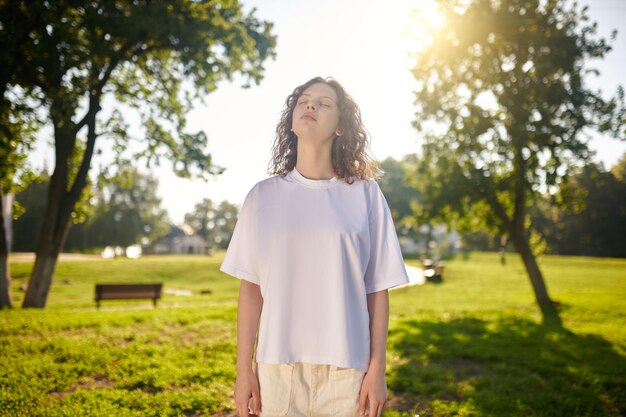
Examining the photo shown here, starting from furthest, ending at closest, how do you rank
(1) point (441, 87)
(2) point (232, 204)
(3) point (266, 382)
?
1. (2) point (232, 204)
2. (1) point (441, 87)
3. (3) point (266, 382)

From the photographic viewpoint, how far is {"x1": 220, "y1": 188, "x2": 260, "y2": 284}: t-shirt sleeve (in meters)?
2.24

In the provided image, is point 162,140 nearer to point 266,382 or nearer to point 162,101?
point 162,101

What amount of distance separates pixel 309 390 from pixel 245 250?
0.82 m

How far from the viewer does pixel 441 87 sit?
15.3 metres

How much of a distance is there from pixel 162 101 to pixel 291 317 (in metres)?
14.8

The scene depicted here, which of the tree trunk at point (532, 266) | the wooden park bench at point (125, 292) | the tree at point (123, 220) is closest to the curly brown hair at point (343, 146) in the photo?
the wooden park bench at point (125, 292)

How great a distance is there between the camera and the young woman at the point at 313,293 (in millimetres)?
2031

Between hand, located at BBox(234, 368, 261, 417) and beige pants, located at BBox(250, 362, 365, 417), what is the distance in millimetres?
40

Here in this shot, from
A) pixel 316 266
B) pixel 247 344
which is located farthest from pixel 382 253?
pixel 247 344

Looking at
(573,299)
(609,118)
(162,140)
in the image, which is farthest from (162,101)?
(573,299)

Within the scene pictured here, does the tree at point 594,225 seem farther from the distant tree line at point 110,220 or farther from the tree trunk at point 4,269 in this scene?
the distant tree line at point 110,220

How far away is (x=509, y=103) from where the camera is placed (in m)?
14.5

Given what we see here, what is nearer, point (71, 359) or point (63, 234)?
point (71, 359)

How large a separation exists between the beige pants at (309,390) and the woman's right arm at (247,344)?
68 mm
